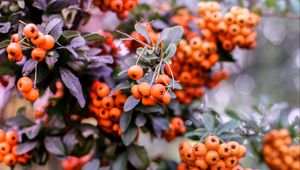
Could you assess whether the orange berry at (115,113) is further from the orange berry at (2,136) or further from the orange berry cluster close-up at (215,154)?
the orange berry at (2,136)

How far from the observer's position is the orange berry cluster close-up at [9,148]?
1556mm

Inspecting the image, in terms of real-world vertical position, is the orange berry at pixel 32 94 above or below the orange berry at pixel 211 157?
above

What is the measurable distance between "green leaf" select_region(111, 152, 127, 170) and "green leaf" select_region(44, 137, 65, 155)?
0.68ft

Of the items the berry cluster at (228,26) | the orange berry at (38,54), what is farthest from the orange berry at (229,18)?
the orange berry at (38,54)

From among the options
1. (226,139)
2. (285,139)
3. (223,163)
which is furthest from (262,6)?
(223,163)

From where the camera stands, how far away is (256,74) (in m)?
3.77

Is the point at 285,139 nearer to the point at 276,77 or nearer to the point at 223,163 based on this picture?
the point at 223,163

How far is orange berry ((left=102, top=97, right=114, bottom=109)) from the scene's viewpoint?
153 cm

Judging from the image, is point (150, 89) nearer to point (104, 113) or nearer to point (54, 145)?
point (104, 113)

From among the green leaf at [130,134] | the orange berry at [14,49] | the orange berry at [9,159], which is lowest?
the orange berry at [9,159]

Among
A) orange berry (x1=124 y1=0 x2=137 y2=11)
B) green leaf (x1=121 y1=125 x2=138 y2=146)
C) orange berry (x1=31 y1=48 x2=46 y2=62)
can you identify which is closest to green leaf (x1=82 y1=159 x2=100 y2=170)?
green leaf (x1=121 y1=125 x2=138 y2=146)

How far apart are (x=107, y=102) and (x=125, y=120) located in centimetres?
10

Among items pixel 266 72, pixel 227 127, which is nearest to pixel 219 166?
pixel 227 127

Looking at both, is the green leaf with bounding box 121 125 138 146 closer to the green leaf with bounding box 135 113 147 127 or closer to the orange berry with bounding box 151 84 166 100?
the green leaf with bounding box 135 113 147 127
